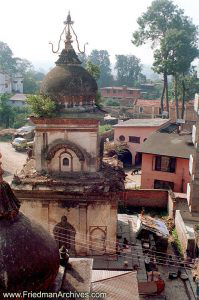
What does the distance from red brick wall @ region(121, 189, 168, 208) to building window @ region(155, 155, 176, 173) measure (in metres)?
2.32

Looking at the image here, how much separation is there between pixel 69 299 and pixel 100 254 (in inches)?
382

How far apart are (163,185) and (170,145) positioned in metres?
3.39

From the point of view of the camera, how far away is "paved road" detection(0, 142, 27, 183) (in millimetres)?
36444

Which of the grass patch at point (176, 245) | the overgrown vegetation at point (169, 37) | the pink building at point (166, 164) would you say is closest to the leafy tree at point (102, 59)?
the overgrown vegetation at point (169, 37)

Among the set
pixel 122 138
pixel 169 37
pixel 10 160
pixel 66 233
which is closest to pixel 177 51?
pixel 169 37

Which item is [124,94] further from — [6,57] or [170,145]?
[170,145]

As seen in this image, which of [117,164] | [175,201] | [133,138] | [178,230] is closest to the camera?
[117,164]

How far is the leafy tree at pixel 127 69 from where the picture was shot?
92.4 meters

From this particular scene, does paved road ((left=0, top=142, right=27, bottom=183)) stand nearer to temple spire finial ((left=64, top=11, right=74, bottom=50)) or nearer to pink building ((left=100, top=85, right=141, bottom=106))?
temple spire finial ((left=64, top=11, right=74, bottom=50))

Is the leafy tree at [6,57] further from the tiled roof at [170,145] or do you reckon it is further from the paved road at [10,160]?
the tiled roof at [170,145]

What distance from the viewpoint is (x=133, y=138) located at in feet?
128

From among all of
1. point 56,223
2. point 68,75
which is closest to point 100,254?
point 56,223

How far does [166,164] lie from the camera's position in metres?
29.4

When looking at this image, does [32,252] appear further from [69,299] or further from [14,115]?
[14,115]
